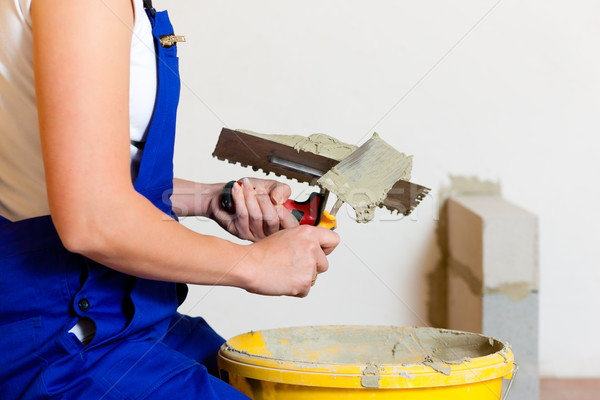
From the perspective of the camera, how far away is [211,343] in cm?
110

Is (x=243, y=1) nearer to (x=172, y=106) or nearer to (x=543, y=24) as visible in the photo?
(x=543, y=24)

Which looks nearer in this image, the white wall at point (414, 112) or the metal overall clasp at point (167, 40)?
the metal overall clasp at point (167, 40)

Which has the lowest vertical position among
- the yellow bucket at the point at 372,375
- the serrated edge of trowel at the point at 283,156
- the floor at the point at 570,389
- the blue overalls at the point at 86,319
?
the floor at the point at 570,389

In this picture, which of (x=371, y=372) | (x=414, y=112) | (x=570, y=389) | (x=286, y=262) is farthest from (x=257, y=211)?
(x=570, y=389)

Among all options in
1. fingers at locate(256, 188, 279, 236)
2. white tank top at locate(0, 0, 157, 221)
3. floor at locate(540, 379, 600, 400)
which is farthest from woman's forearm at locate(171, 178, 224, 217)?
floor at locate(540, 379, 600, 400)

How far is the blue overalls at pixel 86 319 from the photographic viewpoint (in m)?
0.78

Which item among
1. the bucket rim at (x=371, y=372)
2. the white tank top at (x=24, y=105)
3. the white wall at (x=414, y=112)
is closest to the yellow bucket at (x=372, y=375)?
the bucket rim at (x=371, y=372)

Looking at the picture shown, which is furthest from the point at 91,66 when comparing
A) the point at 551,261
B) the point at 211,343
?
the point at 551,261

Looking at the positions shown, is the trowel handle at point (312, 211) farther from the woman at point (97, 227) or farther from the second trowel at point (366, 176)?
the woman at point (97, 227)

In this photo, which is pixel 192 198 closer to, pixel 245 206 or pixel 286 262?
pixel 245 206

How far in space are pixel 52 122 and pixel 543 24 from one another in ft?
7.04

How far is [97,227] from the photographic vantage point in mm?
688

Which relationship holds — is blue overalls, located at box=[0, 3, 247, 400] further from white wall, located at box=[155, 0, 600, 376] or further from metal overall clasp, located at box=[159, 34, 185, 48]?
white wall, located at box=[155, 0, 600, 376]

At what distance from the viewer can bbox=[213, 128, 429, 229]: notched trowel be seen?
1014 millimetres
